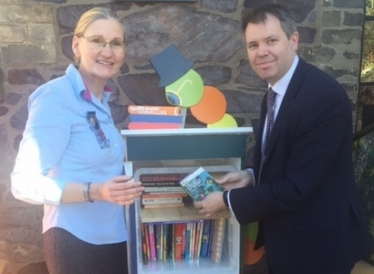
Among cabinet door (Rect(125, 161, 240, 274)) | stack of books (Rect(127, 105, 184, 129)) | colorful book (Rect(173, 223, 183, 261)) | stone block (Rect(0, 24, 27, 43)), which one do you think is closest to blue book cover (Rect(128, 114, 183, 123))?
stack of books (Rect(127, 105, 184, 129))

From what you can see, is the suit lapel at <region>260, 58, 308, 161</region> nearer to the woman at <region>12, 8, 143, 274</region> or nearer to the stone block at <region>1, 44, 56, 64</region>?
the woman at <region>12, 8, 143, 274</region>

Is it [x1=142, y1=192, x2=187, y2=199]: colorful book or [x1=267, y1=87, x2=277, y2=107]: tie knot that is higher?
[x1=267, y1=87, x2=277, y2=107]: tie knot

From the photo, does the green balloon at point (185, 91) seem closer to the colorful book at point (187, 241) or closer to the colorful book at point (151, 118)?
the colorful book at point (151, 118)

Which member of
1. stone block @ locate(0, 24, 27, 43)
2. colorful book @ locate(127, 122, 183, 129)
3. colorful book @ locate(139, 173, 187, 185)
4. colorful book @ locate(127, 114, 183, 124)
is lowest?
colorful book @ locate(139, 173, 187, 185)

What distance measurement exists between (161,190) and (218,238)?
14.9 inches

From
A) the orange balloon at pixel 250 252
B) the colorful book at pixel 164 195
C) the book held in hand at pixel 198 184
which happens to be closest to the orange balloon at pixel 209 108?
the book held in hand at pixel 198 184

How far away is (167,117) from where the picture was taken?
6.65ft

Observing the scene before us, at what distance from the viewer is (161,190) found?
2.18m

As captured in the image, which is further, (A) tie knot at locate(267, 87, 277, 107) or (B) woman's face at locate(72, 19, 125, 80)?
(A) tie knot at locate(267, 87, 277, 107)

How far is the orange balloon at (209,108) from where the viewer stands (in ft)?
6.97

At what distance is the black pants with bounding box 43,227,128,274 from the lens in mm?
1748

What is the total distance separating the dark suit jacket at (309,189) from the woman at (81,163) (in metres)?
0.53

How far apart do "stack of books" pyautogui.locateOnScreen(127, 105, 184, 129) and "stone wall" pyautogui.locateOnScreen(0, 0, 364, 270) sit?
0.90 meters

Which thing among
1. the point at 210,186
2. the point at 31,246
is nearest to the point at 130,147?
the point at 210,186
